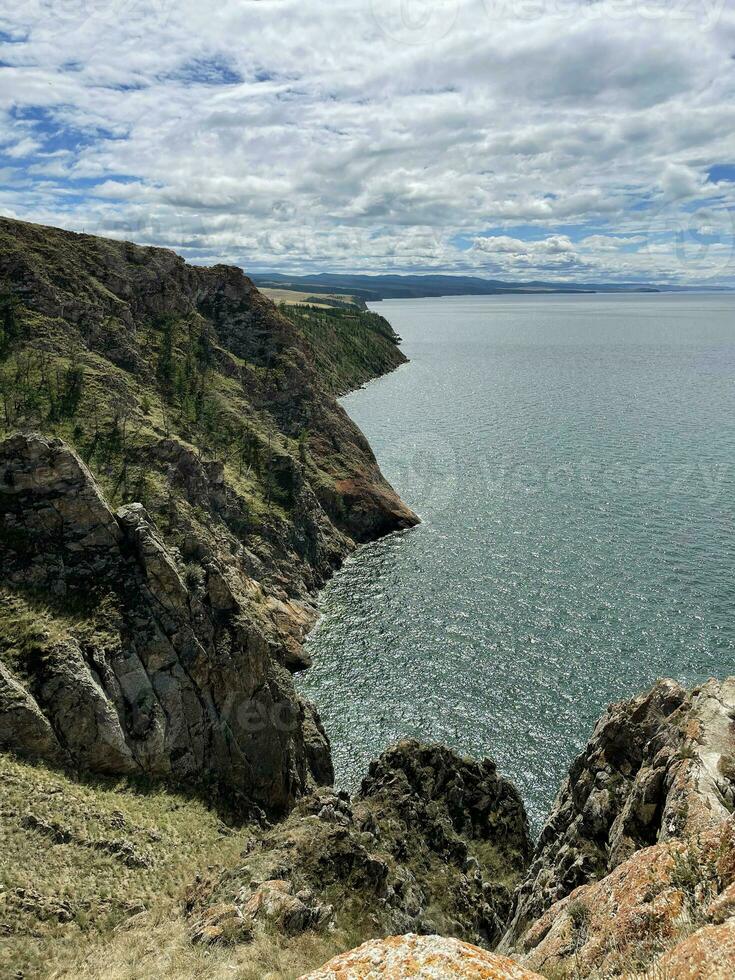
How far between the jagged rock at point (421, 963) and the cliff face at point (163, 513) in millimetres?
23046

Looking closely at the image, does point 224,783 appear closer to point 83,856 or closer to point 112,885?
point 83,856

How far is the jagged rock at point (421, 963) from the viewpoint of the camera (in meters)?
12.6

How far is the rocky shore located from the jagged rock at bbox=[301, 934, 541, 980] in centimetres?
7

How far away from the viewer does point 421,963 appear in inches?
511

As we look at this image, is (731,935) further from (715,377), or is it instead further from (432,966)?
(715,377)

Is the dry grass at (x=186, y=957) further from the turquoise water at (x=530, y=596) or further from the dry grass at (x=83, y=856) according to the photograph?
the turquoise water at (x=530, y=596)

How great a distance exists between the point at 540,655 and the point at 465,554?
68.4 feet

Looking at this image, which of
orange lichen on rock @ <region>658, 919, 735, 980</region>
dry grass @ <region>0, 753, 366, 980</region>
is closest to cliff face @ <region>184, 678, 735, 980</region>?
orange lichen on rock @ <region>658, 919, 735, 980</region>

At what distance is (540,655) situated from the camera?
53.3 meters

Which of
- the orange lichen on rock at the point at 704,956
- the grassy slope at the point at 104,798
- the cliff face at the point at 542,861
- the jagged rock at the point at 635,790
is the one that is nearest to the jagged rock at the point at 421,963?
the cliff face at the point at 542,861

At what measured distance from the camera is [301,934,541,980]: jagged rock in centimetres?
1262

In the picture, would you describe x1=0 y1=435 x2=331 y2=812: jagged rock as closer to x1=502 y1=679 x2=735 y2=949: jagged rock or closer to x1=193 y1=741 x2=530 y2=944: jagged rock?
x1=193 y1=741 x2=530 y2=944: jagged rock

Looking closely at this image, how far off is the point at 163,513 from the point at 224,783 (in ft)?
69.0

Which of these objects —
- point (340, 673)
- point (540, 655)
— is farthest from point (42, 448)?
point (540, 655)
